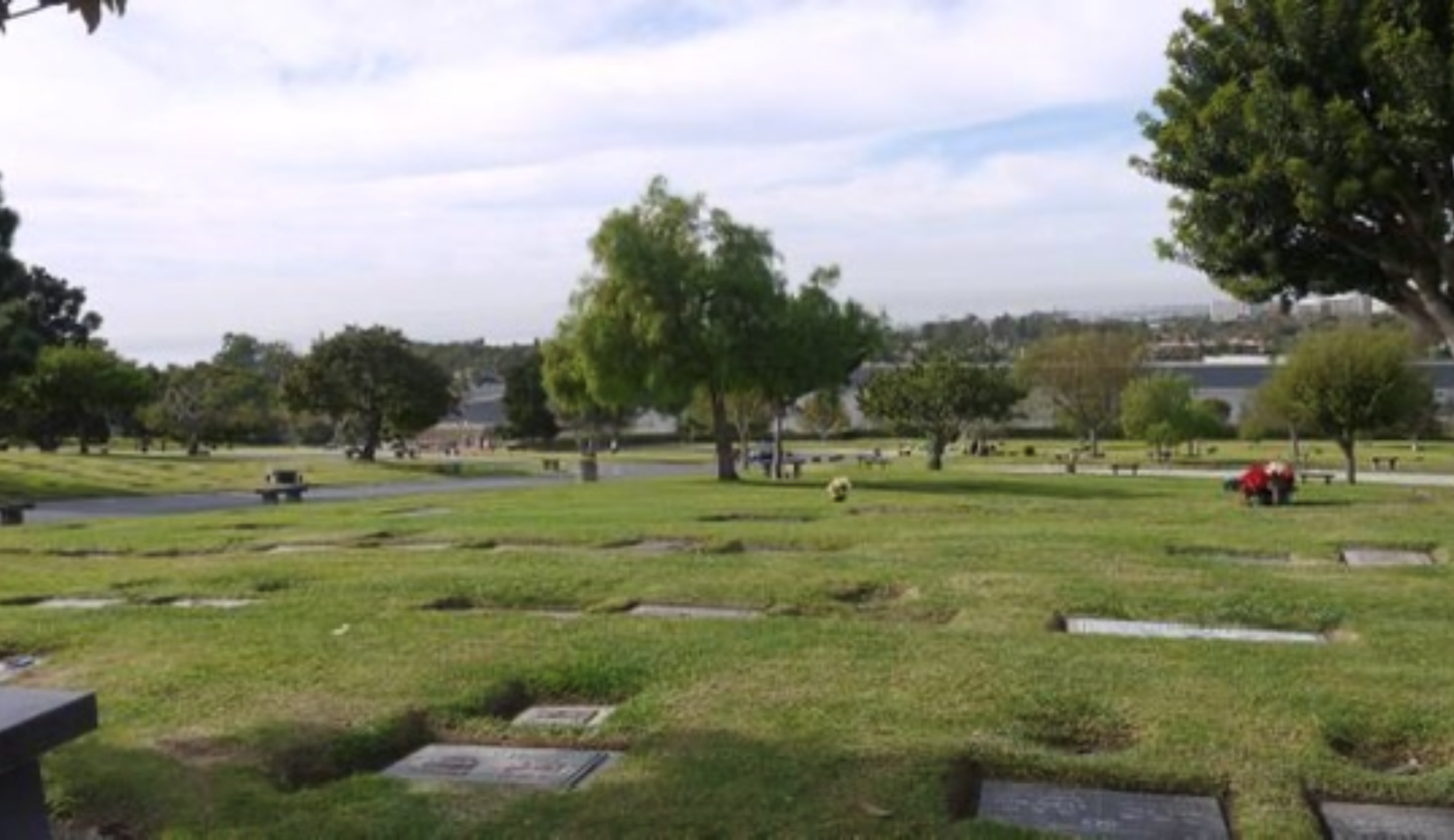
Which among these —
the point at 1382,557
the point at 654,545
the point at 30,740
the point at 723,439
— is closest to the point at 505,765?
the point at 30,740

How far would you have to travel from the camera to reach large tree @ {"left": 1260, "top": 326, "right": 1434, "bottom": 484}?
3319cm

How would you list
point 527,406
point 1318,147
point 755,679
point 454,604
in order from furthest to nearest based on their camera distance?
point 527,406
point 1318,147
point 454,604
point 755,679

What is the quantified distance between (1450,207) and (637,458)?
1971 inches

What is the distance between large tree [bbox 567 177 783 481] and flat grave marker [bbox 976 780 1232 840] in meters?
24.6

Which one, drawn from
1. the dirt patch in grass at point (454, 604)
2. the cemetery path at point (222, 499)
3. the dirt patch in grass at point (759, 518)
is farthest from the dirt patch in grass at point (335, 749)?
the cemetery path at point (222, 499)

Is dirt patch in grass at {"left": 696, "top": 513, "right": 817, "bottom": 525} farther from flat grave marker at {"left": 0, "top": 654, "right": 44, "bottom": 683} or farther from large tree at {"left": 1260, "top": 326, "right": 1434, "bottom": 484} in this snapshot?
large tree at {"left": 1260, "top": 326, "right": 1434, "bottom": 484}

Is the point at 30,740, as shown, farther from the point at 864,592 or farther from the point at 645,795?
the point at 864,592

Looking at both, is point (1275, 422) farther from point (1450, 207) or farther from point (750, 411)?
point (1450, 207)

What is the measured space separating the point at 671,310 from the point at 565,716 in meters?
23.9

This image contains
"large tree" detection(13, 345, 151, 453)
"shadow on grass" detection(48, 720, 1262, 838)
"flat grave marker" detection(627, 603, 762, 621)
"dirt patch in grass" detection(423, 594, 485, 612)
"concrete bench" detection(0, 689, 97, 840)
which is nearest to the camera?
"concrete bench" detection(0, 689, 97, 840)

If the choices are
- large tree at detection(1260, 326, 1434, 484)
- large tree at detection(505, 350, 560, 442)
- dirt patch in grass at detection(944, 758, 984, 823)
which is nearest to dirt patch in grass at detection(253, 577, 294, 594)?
dirt patch in grass at detection(944, 758, 984, 823)

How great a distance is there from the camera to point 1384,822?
4.62 meters

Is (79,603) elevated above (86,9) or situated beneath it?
situated beneath

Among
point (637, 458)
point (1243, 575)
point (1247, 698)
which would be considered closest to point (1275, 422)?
point (637, 458)
